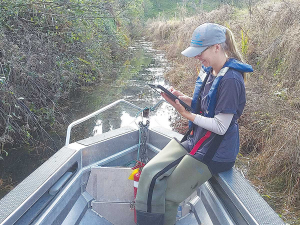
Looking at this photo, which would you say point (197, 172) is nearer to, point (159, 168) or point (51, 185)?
point (159, 168)

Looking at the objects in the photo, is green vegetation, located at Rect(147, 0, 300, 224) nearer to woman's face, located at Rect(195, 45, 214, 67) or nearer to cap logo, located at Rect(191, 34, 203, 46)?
woman's face, located at Rect(195, 45, 214, 67)

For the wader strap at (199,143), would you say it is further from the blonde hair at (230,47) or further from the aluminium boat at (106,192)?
the blonde hair at (230,47)

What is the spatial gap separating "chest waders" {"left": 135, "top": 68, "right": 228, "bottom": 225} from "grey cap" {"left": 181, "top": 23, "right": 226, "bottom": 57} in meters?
0.53

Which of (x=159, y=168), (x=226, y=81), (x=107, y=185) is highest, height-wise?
(x=226, y=81)

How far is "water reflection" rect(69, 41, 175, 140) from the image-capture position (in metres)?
5.45

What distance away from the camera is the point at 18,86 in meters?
3.93

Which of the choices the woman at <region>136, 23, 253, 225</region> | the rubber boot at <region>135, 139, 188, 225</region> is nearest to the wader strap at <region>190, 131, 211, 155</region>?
the woman at <region>136, 23, 253, 225</region>

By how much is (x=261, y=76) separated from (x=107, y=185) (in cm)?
383

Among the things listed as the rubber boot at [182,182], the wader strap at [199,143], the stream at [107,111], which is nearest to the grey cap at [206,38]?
the wader strap at [199,143]

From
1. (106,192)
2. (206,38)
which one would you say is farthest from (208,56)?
(106,192)

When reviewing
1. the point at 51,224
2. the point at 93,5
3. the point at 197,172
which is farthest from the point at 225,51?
the point at 93,5

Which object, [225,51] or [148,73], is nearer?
[225,51]

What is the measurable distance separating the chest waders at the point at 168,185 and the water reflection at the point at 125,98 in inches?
43.4

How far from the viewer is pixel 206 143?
176 centimetres
